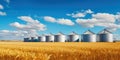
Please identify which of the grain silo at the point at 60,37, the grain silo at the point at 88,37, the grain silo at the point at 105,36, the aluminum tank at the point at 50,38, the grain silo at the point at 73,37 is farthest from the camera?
the aluminum tank at the point at 50,38

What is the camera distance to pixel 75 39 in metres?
150

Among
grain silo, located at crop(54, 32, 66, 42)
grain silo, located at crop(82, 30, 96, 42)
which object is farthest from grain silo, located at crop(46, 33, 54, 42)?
grain silo, located at crop(82, 30, 96, 42)

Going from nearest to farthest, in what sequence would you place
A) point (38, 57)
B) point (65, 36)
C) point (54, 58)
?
point (38, 57)
point (54, 58)
point (65, 36)

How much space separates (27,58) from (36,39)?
180m

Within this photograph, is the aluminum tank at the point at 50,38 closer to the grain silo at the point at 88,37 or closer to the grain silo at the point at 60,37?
the grain silo at the point at 60,37

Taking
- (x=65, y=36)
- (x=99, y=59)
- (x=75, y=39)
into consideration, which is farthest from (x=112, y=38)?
(x=99, y=59)

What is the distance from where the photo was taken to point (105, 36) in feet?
418

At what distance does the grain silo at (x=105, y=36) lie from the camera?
125375 mm

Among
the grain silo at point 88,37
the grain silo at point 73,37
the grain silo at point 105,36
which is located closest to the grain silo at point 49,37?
the grain silo at point 73,37

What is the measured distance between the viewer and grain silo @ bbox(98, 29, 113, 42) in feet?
411

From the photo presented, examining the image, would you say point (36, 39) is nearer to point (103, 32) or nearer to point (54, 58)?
point (103, 32)

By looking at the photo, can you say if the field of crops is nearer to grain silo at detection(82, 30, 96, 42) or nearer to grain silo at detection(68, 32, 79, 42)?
grain silo at detection(82, 30, 96, 42)

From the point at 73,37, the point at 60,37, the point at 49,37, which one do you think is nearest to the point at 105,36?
the point at 73,37

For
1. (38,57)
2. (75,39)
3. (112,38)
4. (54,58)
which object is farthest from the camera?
(75,39)
